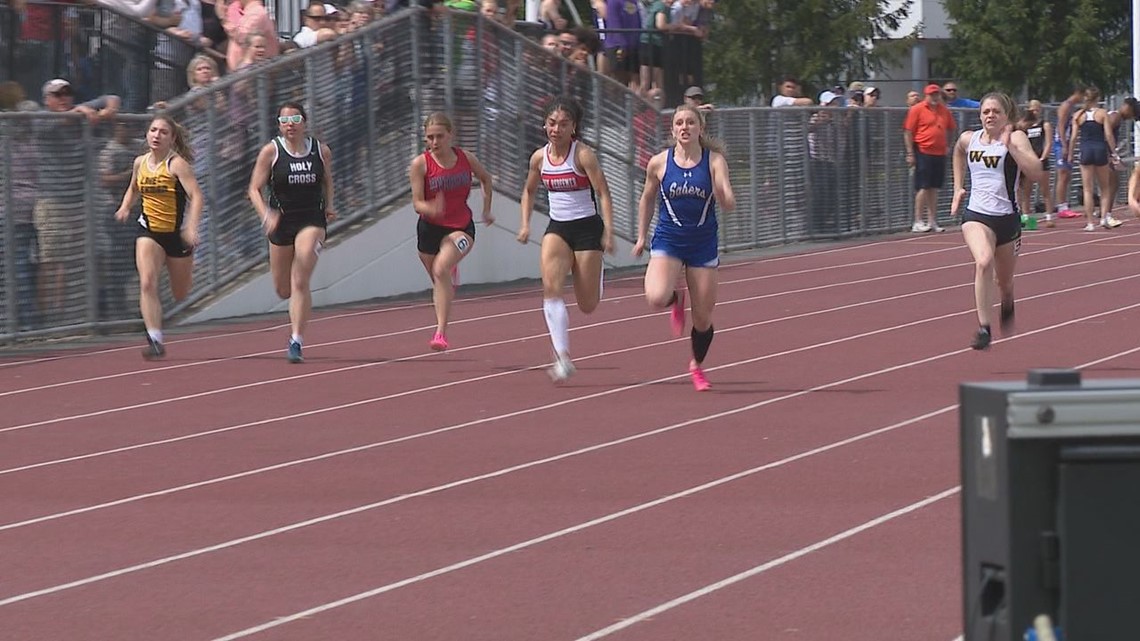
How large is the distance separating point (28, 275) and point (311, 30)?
17.9 feet

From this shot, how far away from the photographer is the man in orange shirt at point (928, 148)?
1102 inches

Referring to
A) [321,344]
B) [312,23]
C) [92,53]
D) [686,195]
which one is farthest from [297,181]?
[312,23]

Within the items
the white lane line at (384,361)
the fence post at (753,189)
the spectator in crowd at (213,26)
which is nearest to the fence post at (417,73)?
the spectator in crowd at (213,26)

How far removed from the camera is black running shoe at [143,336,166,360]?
1520 centimetres

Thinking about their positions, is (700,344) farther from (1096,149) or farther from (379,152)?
(1096,149)

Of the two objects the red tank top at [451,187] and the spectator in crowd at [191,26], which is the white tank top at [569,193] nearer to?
the red tank top at [451,187]

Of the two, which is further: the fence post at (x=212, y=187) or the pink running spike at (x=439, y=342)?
the fence post at (x=212, y=187)

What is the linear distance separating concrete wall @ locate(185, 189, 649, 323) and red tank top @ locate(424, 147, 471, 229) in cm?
408

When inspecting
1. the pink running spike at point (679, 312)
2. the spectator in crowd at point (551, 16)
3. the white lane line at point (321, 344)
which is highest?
the spectator in crowd at point (551, 16)

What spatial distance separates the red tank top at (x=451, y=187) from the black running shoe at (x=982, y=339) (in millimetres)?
3703

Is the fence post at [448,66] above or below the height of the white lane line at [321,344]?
above

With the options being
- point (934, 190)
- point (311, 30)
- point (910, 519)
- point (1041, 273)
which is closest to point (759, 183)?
point (934, 190)

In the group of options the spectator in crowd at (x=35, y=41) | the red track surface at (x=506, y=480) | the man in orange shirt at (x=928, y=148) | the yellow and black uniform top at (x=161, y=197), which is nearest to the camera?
the red track surface at (x=506, y=480)

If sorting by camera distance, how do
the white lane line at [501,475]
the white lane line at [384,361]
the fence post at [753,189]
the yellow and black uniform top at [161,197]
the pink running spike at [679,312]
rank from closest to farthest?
the white lane line at [501,475]
the white lane line at [384,361]
the pink running spike at [679,312]
the yellow and black uniform top at [161,197]
the fence post at [753,189]
